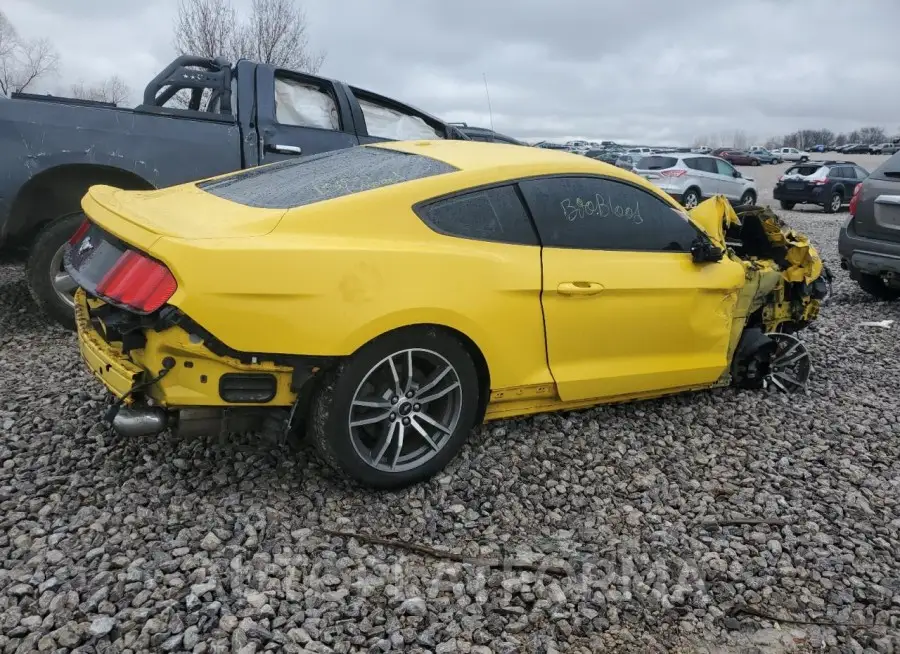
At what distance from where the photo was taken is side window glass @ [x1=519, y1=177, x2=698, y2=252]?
11.0 ft

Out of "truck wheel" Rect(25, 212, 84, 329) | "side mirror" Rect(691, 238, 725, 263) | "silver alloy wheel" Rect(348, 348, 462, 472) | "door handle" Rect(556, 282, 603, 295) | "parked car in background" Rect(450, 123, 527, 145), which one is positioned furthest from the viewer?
"parked car in background" Rect(450, 123, 527, 145)

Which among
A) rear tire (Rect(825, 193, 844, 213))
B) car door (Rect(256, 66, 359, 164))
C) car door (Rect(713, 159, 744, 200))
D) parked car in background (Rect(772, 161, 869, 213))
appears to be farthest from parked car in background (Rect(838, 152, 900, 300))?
rear tire (Rect(825, 193, 844, 213))

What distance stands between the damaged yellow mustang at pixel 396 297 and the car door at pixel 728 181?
15675mm

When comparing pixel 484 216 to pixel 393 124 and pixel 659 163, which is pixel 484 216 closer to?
pixel 393 124

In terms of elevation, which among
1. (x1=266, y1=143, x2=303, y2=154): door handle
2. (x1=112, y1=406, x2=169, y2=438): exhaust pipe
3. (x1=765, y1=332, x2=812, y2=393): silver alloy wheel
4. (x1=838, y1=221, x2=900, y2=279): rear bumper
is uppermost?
(x1=266, y1=143, x2=303, y2=154): door handle

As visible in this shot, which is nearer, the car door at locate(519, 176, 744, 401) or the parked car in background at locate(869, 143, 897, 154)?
the car door at locate(519, 176, 744, 401)

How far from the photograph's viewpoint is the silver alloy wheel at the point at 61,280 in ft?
15.6

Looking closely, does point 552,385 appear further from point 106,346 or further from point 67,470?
point 67,470

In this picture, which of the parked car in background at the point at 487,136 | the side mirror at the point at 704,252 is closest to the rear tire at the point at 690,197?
the parked car in background at the point at 487,136

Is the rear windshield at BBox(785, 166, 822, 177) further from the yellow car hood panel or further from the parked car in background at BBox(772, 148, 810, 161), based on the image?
the parked car in background at BBox(772, 148, 810, 161)

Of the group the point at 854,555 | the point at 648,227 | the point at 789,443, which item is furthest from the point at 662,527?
the point at 648,227

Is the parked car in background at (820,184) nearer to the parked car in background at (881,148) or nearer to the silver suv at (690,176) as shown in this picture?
the silver suv at (690,176)

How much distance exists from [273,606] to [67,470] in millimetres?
1391

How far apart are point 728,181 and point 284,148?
627 inches
